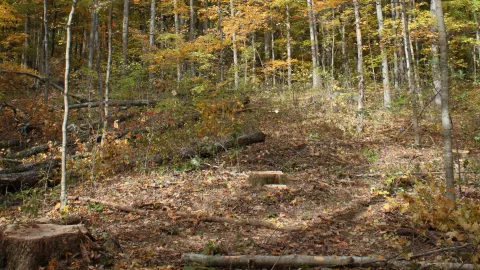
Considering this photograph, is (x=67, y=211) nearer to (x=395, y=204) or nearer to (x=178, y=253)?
(x=178, y=253)

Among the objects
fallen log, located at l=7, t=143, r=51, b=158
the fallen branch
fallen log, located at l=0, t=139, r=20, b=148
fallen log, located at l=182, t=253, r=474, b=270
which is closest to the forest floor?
the fallen branch

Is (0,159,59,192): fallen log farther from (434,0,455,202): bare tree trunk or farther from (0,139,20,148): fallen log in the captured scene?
(434,0,455,202): bare tree trunk

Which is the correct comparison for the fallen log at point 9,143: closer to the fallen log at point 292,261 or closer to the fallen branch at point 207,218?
the fallen branch at point 207,218

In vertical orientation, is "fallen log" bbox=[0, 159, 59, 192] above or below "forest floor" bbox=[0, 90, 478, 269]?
above

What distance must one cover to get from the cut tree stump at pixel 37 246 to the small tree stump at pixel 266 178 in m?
4.11

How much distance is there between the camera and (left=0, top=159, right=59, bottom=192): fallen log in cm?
871

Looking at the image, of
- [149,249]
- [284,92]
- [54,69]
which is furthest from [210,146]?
[54,69]

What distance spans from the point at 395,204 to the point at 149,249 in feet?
13.4

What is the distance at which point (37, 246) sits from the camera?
4.45 metres

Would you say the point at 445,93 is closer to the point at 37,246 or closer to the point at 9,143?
the point at 37,246

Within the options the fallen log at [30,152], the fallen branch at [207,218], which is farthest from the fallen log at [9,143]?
the fallen branch at [207,218]

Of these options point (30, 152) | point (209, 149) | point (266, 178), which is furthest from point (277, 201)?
point (30, 152)

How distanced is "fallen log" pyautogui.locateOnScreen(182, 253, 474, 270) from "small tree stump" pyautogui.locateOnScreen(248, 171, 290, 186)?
362 centimetres

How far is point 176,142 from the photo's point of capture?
11266 mm
